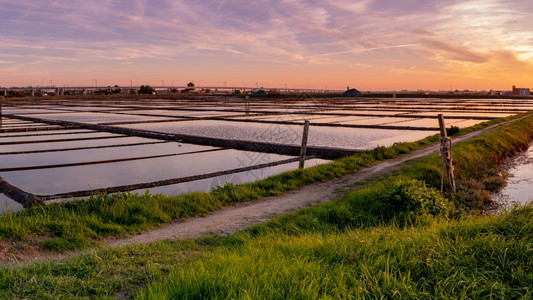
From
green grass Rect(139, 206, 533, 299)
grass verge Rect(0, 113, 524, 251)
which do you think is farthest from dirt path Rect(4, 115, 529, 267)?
green grass Rect(139, 206, 533, 299)

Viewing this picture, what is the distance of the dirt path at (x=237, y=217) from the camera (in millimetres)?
4277

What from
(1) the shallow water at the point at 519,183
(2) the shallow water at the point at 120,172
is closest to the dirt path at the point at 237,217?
(2) the shallow water at the point at 120,172

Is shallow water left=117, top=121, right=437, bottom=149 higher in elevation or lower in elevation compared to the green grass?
higher

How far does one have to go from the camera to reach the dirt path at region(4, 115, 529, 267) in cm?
428

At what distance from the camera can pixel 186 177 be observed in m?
7.52

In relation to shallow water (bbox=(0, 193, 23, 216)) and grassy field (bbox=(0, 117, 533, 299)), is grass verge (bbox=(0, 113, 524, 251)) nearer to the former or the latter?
grassy field (bbox=(0, 117, 533, 299))

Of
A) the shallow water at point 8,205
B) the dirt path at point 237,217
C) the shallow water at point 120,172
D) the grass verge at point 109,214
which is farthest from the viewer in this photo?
the shallow water at point 120,172

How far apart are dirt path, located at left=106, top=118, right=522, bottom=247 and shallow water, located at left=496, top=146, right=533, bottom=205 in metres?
2.24

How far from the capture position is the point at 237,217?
5.64m

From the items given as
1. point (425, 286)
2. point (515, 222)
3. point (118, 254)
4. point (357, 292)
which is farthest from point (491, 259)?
point (118, 254)

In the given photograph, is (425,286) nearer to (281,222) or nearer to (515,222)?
(515,222)

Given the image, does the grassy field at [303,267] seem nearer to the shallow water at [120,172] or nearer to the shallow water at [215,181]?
the shallow water at [215,181]

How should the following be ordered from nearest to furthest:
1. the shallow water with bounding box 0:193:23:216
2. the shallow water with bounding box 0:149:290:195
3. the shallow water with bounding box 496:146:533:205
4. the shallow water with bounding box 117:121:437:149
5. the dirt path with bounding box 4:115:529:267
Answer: the dirt path with bounding box 4:115:529:267 → the shallow water with bounding box 0:193:23:216 → the shallow water with bounding box 0:149:290:195 → the shallow water with bounding box 496:146:533:205 → the shallow water with bounding box 117:121:437:149

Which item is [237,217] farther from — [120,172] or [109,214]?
[120,172]
